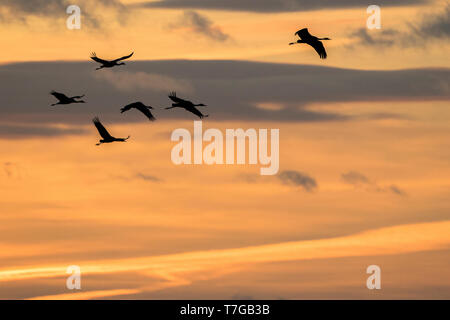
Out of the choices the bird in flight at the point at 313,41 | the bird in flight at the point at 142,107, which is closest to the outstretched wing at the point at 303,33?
the bird in flight at the point at 313,41

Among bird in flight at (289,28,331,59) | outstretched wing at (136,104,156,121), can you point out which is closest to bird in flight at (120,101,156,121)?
outstretched wing at (136,104,156,121)

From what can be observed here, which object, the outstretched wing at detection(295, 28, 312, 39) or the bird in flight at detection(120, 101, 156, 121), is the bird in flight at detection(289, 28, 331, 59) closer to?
the outstretched wing at detection(295, 28, 312, 39)

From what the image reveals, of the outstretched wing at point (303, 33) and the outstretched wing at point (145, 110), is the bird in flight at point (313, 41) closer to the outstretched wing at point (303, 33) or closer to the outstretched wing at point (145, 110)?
the outstretched wing at point (303, 33)

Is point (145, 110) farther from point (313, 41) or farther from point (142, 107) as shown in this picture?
point (313, 41)

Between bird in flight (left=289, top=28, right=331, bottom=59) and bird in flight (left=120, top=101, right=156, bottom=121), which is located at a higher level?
bird in flight (left=289, top=28, right=331, bottom=59)
